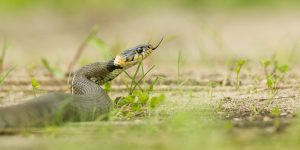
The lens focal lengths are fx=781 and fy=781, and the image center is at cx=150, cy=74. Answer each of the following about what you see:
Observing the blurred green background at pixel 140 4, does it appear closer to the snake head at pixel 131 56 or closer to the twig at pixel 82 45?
the twig at pixel 82 45

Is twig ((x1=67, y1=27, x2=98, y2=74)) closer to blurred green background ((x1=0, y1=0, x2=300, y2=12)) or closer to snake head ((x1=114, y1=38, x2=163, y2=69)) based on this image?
snake head ((x1=114, y1=38, x2=163, y2=69))

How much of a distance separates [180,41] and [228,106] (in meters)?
6.40

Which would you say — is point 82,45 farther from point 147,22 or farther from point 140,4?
point 140,4

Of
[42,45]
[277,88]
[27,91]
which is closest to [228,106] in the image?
[277,88]

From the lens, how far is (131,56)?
6.29 m

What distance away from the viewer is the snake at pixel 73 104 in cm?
462

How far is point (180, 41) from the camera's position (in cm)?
1181

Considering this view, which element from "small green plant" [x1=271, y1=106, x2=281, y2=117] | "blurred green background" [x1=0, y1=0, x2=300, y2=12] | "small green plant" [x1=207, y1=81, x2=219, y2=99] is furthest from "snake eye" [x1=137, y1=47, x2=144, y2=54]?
"blurred green background" [x1=0, y1=0, x2=300, y2=12]

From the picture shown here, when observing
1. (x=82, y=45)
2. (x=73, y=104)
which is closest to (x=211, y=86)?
(x=82, y=45)

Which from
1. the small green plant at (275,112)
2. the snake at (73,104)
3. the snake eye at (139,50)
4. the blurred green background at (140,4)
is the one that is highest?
the blurred green background at (140,4)

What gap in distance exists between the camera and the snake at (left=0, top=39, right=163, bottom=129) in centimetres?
462

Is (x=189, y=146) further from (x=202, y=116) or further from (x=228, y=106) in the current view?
(x=228, y=106)

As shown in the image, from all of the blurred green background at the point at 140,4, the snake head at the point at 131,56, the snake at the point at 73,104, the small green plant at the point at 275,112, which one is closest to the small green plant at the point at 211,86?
the snake head at the point at 131,56

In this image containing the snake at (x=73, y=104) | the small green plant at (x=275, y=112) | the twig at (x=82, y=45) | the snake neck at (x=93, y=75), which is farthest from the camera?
the twig at (x=82, y=45)
